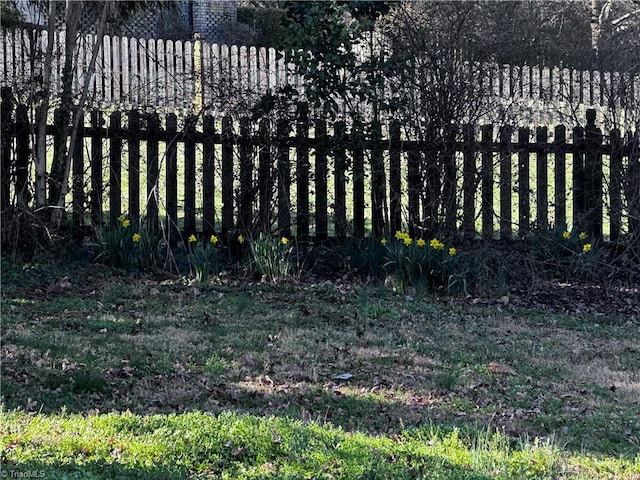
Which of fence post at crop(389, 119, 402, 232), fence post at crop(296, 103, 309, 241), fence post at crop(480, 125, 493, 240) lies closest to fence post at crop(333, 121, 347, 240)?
fence post at crop(296, 103, 309, 241)

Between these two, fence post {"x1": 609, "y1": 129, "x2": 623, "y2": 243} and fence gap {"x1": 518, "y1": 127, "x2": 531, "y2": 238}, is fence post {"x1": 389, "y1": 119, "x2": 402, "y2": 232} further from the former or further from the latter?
fence post {"x1": 609, "y1": 129, "x2": 623, "y2": 243}

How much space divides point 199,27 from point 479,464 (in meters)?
20.1

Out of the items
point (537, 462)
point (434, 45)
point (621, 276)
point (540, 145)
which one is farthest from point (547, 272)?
point (537, 462)

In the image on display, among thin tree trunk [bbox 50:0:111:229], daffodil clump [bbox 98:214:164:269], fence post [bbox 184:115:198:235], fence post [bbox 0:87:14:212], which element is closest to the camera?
daffodil clump [bbox 98:214:164:269]

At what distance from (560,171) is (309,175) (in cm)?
313

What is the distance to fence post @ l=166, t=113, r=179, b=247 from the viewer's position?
9742 millimetres

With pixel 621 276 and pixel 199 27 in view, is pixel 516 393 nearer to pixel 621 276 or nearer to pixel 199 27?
pixel 621 276

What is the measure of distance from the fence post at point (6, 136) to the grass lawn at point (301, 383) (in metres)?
1.20

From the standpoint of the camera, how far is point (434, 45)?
31.1 ft

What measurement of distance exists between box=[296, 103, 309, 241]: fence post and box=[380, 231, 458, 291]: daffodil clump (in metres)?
1.28

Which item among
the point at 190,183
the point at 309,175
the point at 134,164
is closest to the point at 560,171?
the point at 309,175

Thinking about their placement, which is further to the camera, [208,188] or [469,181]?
[208,188]

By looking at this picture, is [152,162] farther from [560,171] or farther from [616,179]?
[616,179]

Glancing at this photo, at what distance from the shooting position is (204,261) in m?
8.68
